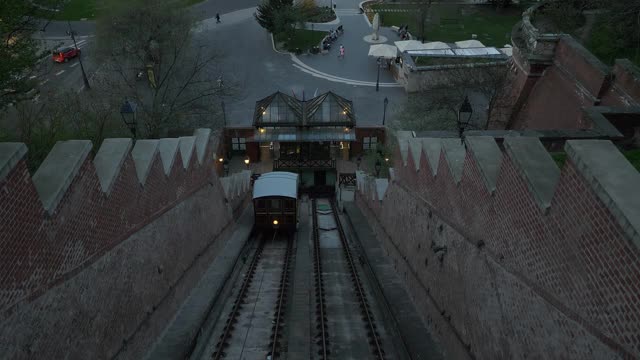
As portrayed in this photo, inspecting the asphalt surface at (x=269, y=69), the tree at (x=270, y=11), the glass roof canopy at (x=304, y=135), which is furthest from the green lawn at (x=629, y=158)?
the tree at (x=270, y=11)

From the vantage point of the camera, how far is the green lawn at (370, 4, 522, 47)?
43.6m

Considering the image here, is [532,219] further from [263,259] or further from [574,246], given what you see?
[263,259]

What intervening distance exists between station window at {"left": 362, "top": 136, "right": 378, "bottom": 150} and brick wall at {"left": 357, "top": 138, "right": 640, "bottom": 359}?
20.8 metres

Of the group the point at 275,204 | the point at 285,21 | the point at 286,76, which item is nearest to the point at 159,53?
the point at 286,76

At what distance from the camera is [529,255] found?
6316 mm

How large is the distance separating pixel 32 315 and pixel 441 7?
186 feet

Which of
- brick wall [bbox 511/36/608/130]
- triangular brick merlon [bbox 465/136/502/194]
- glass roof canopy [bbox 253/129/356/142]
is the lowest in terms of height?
glass roof canopy [bbox 253/129/356/142]

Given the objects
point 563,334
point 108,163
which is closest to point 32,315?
point 108,163

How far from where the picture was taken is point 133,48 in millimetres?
29688

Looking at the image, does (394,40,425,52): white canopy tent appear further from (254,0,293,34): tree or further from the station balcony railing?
(254,0,293,34): tree

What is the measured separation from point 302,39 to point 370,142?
19.9 meters

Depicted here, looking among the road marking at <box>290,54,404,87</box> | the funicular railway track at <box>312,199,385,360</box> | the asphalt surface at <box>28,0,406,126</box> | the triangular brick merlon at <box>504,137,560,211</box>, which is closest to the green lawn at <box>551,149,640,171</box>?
the triangular brick merlon at <box>504,137,560,211</box>

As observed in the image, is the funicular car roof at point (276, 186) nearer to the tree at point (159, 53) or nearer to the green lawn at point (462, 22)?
the tree at point (159, 53)

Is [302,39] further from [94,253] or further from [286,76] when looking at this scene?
[94,253]
